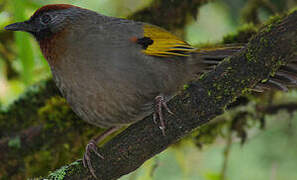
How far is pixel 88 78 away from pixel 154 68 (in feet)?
1.74

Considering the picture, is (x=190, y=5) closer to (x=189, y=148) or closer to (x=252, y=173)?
(x=189, y=148)

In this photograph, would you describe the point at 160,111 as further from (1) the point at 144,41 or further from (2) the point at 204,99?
(1) the point at 144,41

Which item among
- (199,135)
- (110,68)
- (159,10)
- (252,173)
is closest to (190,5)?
(159,10)

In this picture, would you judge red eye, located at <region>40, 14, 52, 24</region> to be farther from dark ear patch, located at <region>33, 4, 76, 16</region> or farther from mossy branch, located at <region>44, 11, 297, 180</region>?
mossy branch, located at <region>44, 11, 297, 180</region>

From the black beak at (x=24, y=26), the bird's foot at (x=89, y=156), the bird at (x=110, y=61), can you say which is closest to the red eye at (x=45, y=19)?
the bird at (x=110, y=61)

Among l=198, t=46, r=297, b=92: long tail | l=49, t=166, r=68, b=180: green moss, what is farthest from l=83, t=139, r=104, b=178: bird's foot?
l=198, t=46, r=297, b=92: long tail

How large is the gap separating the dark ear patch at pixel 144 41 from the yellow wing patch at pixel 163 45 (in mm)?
24

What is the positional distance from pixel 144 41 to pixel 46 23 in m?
0.89

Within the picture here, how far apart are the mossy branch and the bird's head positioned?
3.87 feet

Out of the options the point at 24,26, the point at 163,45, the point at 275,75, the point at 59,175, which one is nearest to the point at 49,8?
the point at 24,26

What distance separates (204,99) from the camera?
102 inches

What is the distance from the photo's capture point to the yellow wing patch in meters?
3.29

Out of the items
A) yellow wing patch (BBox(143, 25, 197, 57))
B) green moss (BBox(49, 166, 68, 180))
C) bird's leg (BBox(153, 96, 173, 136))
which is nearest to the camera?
bird's leg (BBox(153, 96, 173, 136))

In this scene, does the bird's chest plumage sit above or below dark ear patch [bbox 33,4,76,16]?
below
